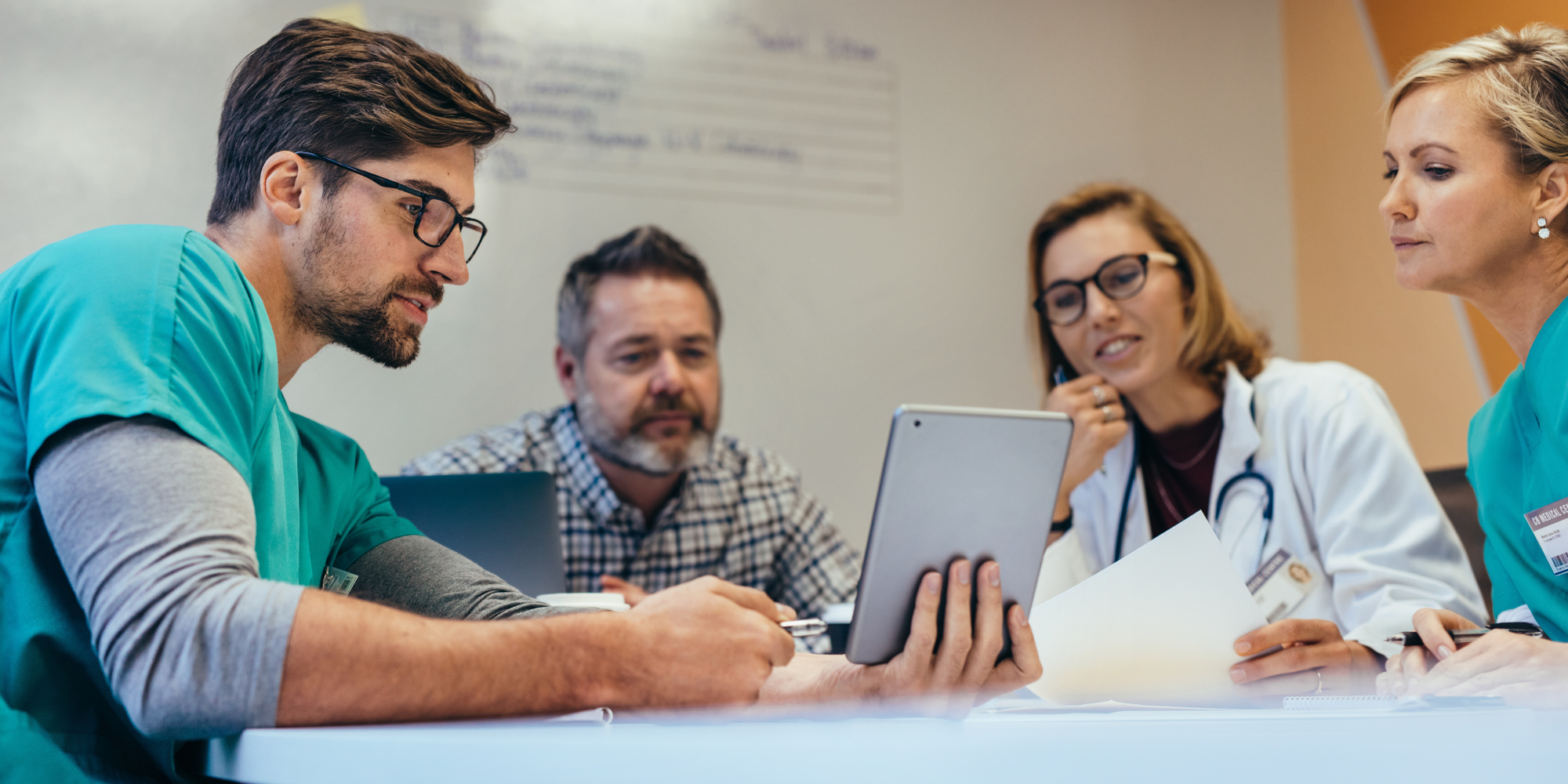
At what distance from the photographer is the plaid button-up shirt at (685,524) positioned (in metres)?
2.20

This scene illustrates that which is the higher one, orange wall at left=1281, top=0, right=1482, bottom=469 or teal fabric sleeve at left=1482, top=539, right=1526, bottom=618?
orange wall at left=1281, top=0, right=1482, bottom=469

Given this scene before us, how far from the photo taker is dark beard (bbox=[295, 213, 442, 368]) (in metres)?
1.08

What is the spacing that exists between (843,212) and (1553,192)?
1.81 meters

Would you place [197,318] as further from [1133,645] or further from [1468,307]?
[1468,307]

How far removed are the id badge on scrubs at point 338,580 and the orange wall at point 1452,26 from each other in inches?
80.7

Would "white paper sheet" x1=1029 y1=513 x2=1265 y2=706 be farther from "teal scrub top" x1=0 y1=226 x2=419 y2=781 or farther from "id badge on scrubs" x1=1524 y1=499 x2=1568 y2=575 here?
"teal scrub top" x1=0 y1=226 x2=419 y2=781

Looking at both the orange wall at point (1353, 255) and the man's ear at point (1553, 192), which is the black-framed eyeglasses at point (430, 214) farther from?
the orange wall at point (1353, 255)

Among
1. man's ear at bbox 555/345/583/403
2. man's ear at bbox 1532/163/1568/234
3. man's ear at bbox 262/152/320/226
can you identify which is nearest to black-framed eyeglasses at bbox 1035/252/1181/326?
man's ear at bbox 1532/163/1568/234

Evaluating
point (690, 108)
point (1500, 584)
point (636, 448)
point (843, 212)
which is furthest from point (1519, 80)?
point (690, 108)

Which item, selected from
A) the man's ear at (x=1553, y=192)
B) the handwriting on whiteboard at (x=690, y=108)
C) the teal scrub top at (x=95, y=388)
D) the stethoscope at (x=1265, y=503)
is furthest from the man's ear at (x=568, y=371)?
the man's ear at (x=1553, y=192)

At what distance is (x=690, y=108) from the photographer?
2744 mm

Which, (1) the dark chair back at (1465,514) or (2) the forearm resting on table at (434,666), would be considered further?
(1) the dark chair back at (1465,514)

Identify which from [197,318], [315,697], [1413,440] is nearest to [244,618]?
[315,697]

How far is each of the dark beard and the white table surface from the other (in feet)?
2.10
